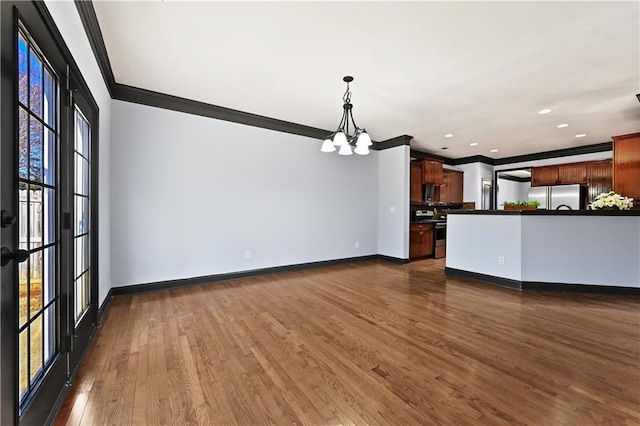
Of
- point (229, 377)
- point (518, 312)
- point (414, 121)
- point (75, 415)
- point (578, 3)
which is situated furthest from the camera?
point (414, 121)

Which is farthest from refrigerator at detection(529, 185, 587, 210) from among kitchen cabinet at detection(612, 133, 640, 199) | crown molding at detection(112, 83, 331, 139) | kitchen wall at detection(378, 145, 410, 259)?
crown molding at detection(112, 83, 331, 139)

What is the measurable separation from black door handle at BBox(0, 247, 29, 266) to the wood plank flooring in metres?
0.96

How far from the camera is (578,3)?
1990mm

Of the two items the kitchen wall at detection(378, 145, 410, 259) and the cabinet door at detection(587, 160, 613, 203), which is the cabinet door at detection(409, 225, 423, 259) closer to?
the kitchen wall at detection(378, 145, 410, 259)

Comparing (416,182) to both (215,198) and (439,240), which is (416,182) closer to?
(439,240)

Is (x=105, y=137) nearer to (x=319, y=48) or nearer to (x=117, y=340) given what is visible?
(x=117, y=340)

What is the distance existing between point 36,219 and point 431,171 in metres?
6.74

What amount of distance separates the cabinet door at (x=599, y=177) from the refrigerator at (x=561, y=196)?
0.14 metres

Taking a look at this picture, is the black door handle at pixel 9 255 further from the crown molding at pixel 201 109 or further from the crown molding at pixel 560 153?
the crown molding at pixel 560 153

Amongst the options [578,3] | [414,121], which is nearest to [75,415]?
[578,3]

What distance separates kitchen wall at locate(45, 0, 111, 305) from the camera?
1.65 meters

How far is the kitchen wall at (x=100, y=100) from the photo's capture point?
1.65 meters

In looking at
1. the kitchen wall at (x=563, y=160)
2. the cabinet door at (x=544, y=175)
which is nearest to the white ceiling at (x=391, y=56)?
the kitchen wall at (x=563, y=160)

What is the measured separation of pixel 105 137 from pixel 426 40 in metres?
3.47
